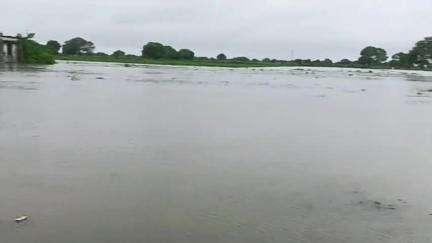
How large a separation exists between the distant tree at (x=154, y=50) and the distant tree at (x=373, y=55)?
A: 52.7 meters

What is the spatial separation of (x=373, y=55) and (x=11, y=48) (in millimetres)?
100963

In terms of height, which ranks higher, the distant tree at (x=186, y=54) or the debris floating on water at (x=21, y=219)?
the debris floating on water at (x=21, y=219)

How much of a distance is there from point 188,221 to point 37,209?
1969 millimetres

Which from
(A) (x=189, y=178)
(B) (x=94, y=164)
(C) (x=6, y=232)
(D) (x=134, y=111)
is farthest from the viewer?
(D) (x=134, y=111)

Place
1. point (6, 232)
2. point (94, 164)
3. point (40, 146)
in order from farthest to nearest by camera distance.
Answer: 1. point (40, 146)
2. point (94, 164)
3. point (6, 232)

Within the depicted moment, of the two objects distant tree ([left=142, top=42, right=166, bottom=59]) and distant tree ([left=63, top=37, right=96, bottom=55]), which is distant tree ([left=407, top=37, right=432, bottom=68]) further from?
distant tree ([left=63, top=37, right=96, bottom=55])

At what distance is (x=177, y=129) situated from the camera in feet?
54.5

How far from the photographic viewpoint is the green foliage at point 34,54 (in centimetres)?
8119

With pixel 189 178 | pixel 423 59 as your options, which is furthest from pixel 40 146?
pixel 423 59

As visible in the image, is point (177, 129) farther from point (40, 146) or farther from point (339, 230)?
point (339, 230)

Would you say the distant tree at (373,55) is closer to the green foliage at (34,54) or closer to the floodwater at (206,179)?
the green foliage at (34,54)

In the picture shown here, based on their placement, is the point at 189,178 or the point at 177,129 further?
the point at 177,129

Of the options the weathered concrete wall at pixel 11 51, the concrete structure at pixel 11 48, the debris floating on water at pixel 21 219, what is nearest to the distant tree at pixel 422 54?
the concrete structure at pixel 11 48

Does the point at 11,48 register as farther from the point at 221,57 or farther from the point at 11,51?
the point at 221,57
